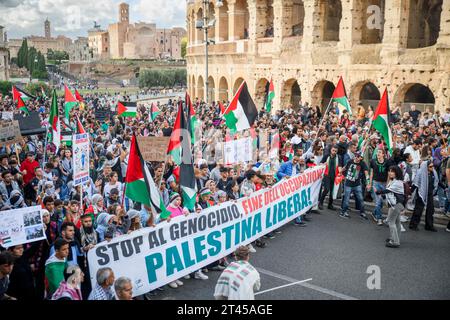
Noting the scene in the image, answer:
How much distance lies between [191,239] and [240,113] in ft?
16.4

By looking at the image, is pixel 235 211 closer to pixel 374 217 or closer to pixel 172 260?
pixel 172 260

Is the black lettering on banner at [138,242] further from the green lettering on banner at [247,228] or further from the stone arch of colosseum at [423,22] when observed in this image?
the stone arch of colosseum at [423,22]

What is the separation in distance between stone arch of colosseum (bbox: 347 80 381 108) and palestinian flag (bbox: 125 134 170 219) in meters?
18.2

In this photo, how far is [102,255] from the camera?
22.2ft

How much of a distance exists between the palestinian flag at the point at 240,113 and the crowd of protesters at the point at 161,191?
1.03m

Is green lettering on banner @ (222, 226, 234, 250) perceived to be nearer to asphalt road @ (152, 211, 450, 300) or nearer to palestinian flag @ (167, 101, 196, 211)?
asphalt road @ (152, 211, 450, 300)

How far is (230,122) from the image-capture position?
12.2m

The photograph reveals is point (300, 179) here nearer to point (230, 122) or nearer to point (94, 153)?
point (230, 122)

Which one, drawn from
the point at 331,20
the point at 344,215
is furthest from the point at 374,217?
the point at 331,20

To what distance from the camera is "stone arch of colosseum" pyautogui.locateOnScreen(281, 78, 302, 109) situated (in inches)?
1159

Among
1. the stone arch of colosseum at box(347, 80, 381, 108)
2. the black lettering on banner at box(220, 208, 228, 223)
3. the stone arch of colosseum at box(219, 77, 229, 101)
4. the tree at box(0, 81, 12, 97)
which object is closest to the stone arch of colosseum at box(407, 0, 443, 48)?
the stone arch of colosseum at box(347, 80, 381, 108)

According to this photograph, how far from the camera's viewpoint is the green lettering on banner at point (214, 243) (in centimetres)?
845
